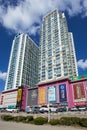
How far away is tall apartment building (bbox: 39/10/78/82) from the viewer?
91.1 metres

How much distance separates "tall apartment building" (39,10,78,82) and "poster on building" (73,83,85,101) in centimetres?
2628

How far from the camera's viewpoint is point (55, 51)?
100562 mm

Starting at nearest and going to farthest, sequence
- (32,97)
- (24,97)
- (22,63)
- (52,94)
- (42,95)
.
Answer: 1. (52,94)
2. (42,95)
3. (32,97)
4. (24,97)
5. (22,63)

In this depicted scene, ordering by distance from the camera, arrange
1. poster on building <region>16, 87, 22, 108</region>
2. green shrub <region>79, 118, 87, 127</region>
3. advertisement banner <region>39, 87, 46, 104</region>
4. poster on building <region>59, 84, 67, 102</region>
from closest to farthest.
→ green shrub <region>79, 118, 87, 127</region> → poster on building <region>59, 84, 67, 102</region> → advertisement banner <region>39, 87, 46, 104</region> → poster on building <region>16, 87, 22, 108</region>

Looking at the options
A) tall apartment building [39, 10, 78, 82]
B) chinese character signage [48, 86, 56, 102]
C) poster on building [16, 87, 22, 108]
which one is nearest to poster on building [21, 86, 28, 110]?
poster on building [16, 87, 22, 108]

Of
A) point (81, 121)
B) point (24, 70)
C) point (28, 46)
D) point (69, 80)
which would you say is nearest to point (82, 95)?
point (69, 80)

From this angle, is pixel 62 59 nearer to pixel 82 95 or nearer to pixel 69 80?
pixel 69 80

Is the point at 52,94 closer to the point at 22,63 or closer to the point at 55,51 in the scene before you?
the point at 55,51

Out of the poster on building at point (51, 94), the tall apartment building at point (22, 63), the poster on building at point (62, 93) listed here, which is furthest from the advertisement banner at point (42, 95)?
the tall apartment building at point (22, 63)

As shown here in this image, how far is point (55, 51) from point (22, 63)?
28.4 m

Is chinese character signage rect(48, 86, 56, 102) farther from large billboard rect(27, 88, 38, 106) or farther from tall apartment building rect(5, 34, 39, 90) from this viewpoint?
tall apartment building rect(5, 34, 39, 90)

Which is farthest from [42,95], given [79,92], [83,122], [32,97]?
[83,122]

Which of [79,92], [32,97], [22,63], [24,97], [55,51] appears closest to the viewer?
[79,92]

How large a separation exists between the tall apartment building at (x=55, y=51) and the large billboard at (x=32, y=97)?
72.8 feet
